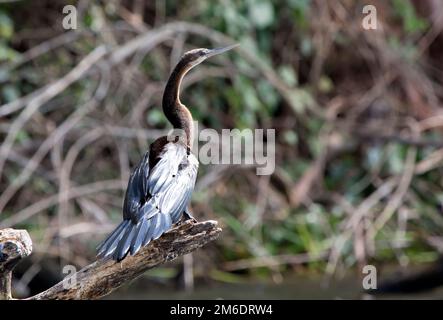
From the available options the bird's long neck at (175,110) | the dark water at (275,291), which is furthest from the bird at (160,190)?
the dark water at (275,291)

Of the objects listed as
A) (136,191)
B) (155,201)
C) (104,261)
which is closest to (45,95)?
(136,191)

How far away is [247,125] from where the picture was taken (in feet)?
25.7

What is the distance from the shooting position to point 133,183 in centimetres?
390

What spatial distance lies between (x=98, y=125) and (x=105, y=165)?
0.56 metres

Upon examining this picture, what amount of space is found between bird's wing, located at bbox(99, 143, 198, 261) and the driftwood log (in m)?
0.08

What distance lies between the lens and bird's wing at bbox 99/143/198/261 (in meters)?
3.46

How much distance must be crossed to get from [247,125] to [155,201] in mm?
4158

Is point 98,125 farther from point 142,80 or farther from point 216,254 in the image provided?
point 216,254

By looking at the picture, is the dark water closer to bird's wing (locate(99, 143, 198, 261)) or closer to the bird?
the bird

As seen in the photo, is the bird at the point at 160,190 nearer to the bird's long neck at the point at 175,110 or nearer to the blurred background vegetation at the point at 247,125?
the bird's long neck at the point at 175,110

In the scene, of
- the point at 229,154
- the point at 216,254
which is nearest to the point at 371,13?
the point at 229,154

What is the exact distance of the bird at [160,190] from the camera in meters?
3.48

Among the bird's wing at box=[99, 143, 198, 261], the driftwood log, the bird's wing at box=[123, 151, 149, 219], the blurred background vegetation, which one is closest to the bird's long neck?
the bird's wing at box=[99, 143, 198, 261]

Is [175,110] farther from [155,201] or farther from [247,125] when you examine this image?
[247,125]
